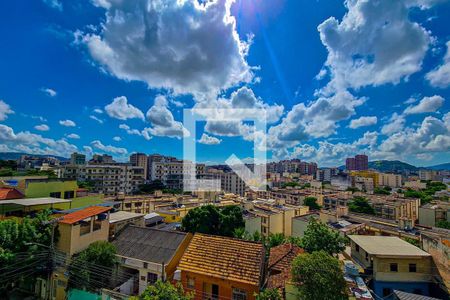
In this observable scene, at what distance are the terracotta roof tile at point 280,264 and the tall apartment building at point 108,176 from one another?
3638 centimetres

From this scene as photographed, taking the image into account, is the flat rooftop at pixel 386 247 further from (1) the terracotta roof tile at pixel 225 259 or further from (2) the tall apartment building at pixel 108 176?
(2) the tall apartment building at pixel 108 176

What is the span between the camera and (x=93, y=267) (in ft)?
30.9

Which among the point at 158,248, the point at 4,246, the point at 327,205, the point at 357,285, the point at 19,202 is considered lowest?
the point at 327,205

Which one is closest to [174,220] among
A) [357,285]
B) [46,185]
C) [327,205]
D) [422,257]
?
[46,185]

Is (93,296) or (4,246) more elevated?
(4,246)

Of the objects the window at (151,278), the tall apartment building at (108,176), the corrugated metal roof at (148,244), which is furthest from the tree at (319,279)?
the tall apartment building at (108,176)

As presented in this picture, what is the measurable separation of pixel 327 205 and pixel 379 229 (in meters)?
23.0

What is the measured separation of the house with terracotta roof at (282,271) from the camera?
7.79 m

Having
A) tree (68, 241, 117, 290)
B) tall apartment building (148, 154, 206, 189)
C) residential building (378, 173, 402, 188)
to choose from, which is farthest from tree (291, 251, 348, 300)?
residential building (378, 173, 402, 188)

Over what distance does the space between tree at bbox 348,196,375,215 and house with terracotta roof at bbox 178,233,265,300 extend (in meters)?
31.0

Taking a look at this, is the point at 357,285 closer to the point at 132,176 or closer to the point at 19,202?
the point at 19,202

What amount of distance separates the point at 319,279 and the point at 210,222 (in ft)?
34.6

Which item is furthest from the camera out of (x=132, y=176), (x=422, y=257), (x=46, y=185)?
(x=132, y=176)

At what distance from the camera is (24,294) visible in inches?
397
